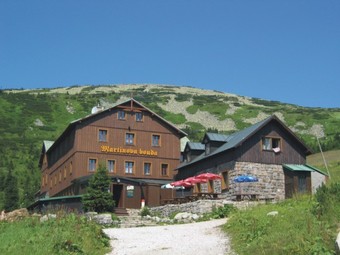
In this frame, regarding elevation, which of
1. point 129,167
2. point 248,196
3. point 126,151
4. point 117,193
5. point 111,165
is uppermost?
point 126,151

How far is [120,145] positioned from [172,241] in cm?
3208

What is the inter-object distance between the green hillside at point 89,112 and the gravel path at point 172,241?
50776 millimetres

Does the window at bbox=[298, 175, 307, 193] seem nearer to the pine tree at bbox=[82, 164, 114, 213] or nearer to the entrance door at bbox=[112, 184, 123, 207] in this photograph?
the entrance door at bbox=[112, 184, 123, 207]

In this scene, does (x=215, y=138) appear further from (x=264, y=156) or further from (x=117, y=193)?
(x=117, y=193)

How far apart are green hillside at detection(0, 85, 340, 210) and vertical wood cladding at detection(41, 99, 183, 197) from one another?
72.5 ft

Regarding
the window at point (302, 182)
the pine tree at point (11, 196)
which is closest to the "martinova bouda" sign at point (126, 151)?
the window at point (302, 182)

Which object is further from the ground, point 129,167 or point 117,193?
point 129,167

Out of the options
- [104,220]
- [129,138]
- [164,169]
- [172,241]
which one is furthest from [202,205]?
[129,138]

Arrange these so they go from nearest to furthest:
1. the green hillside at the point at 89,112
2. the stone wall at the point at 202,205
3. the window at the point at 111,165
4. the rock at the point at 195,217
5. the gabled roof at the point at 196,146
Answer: the rock at the point at 195,217 < the stone wall at the point at 202,205 < the gabled roof at the point at 196,146 < the window at the point at 111,165 < the green hillside at the point at 89,112

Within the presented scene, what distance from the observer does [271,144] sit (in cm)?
4269

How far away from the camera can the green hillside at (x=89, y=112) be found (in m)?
87.8

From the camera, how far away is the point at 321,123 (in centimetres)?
13300

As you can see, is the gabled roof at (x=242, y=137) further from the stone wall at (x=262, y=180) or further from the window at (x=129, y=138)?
the window at (x=129, y=138)

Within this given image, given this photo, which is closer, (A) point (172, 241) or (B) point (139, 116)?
(A) point (172, 241)
